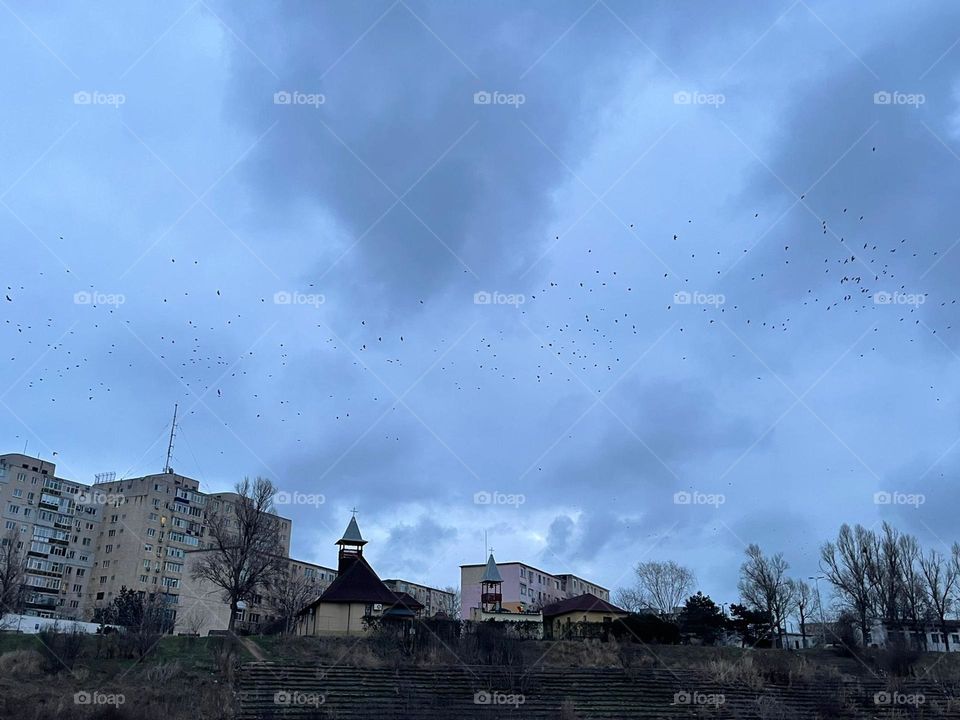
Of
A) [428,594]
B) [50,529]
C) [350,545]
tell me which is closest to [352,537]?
[350,545]

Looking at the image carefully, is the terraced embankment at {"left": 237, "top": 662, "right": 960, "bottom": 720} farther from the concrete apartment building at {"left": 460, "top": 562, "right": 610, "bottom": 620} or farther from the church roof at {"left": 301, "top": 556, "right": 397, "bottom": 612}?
the concrete apartment building at {"left": 460, "top": 562, "right": 610, "bottom": 620}

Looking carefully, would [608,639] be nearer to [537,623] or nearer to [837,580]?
[537,623]

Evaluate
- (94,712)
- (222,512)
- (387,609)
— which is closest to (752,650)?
(387,609)

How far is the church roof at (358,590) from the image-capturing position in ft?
159

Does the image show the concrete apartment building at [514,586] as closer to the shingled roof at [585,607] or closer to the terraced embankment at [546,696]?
the shingled roof at [585,607]

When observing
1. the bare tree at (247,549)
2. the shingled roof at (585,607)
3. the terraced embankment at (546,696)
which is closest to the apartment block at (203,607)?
the bare tree at (247,549)

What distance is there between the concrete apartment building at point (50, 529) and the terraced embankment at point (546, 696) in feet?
191

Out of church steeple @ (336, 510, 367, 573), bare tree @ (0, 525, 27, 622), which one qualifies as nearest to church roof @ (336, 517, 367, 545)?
church steeple @ (336, 510, 367, 573)

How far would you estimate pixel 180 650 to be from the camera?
39.0m

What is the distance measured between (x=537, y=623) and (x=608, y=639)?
514 cm

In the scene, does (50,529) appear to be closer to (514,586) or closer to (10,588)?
(10,588)

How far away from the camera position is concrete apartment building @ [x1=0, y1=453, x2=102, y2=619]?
82188 mm

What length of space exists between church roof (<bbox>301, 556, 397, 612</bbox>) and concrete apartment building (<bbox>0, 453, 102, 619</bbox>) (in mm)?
45292

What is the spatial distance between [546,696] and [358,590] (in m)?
17.2
